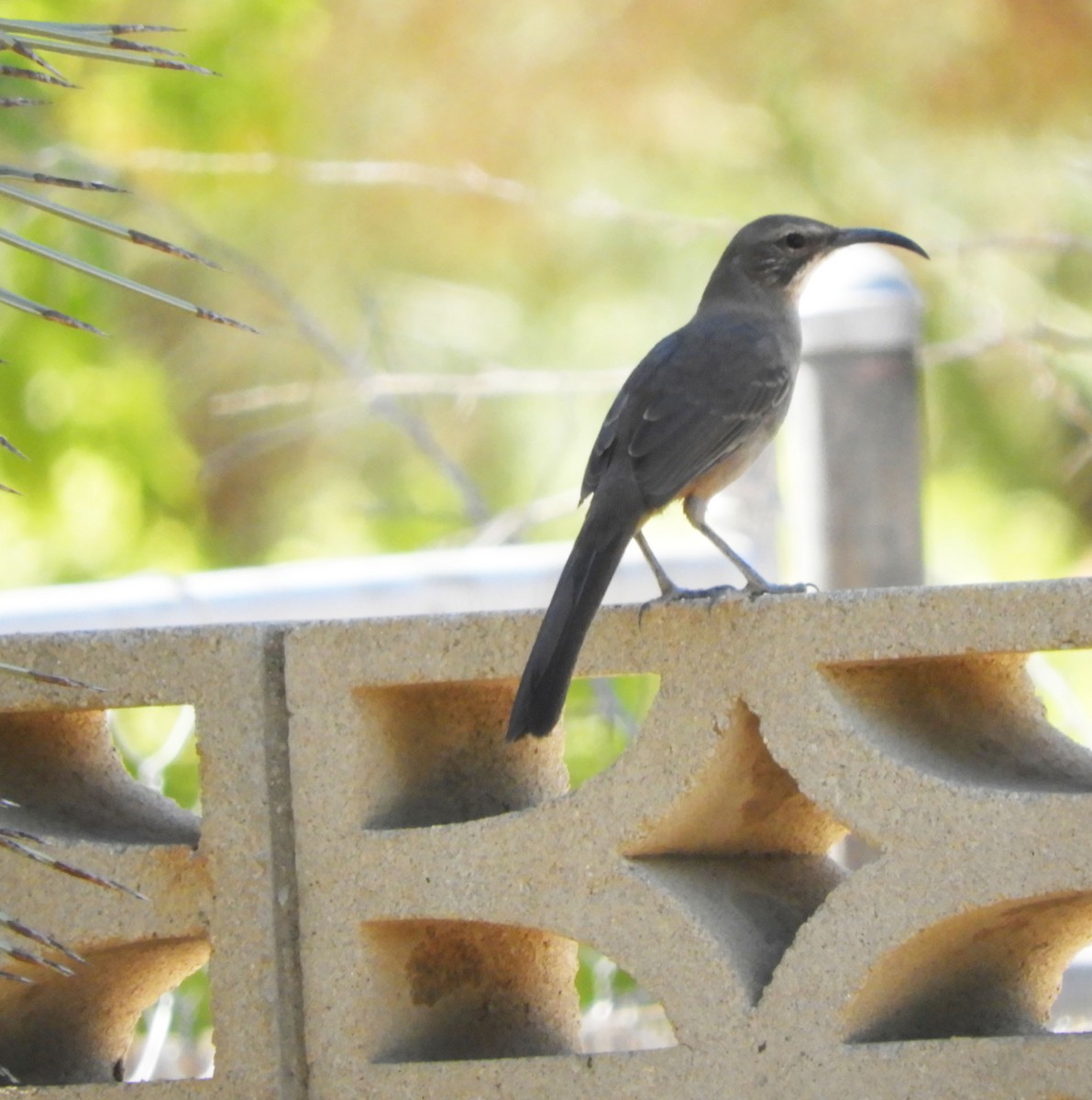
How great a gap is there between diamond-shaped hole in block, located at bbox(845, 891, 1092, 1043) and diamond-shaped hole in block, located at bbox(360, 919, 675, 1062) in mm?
485

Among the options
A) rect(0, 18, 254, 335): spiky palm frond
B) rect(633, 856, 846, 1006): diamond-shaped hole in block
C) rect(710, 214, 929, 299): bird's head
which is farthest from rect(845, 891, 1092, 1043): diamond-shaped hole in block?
rect(710, 214, 929, 299): bird's head

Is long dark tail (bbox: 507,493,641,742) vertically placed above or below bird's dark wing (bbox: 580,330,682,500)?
below

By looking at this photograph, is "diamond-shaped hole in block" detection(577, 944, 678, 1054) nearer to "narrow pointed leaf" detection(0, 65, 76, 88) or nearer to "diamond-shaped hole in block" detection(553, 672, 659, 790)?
"diamond-shaped hole in block" detection(553, 672, 659, 790)

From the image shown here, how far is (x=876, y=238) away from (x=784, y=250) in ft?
1.00

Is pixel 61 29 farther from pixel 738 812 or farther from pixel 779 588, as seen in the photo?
pixel 779 588

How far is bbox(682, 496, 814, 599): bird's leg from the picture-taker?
3.20 metres

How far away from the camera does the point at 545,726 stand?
7.95 ft

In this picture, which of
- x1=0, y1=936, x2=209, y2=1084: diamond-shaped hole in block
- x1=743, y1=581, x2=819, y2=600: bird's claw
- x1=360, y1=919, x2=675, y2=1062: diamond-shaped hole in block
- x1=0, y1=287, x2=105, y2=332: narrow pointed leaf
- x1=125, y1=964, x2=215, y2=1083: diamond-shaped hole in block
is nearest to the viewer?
x1=0, y1=287, x2=105, y2=332: narrow pointed leaf

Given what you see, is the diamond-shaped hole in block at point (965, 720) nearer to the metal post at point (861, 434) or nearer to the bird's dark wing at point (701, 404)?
the bird's dark wing at point (701, 404)

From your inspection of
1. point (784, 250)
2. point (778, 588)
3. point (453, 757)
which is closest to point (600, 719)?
point (784, 250)

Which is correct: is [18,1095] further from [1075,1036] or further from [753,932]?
[1075,1036]

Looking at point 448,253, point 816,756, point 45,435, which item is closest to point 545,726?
point 816,756

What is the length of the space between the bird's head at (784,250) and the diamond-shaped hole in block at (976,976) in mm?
2181

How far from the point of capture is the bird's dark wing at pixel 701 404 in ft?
11.7
